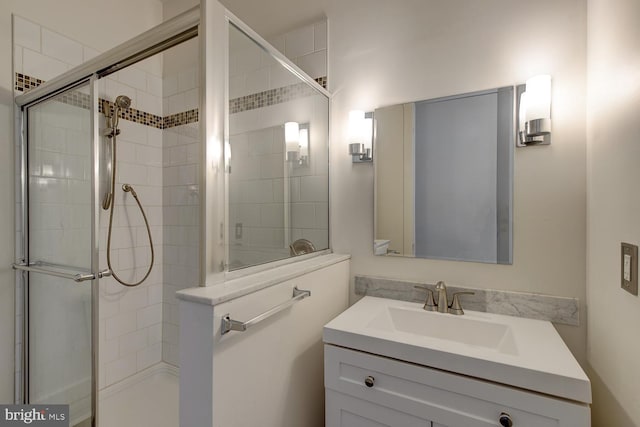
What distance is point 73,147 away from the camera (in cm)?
150

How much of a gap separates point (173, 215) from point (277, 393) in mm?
1490

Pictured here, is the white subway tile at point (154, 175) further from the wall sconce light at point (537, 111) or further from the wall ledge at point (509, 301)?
the wall sconce light at point (537, 111)

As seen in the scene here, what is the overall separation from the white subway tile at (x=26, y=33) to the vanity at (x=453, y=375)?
211cm

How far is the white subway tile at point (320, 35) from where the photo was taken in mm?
1743

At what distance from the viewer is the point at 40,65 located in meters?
1.65

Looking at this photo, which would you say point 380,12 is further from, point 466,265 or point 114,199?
point 114,199

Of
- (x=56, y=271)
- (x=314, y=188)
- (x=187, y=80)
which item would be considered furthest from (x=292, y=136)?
(x=56, y=271)

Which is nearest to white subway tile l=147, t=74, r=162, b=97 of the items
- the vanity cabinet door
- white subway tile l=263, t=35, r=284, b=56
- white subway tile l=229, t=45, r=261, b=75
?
white subway tile l=263, t=35, r=284, b=56

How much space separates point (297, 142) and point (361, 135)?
1.13 feet

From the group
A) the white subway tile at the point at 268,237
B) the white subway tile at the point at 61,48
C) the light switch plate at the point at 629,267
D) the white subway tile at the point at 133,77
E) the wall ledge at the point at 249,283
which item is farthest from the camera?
the white subway tile at the point at 133,77

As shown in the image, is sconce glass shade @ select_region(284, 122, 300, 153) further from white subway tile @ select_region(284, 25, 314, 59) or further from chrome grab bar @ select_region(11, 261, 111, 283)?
chrome grab bar @ select_region(11, 261, 111, 283)

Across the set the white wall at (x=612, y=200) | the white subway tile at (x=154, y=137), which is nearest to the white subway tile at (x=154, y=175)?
the white subway tile at (x=154, y=137)

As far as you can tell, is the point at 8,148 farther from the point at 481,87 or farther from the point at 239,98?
the point at 481,87

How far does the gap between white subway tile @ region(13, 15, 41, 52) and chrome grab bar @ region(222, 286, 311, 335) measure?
186 cm
